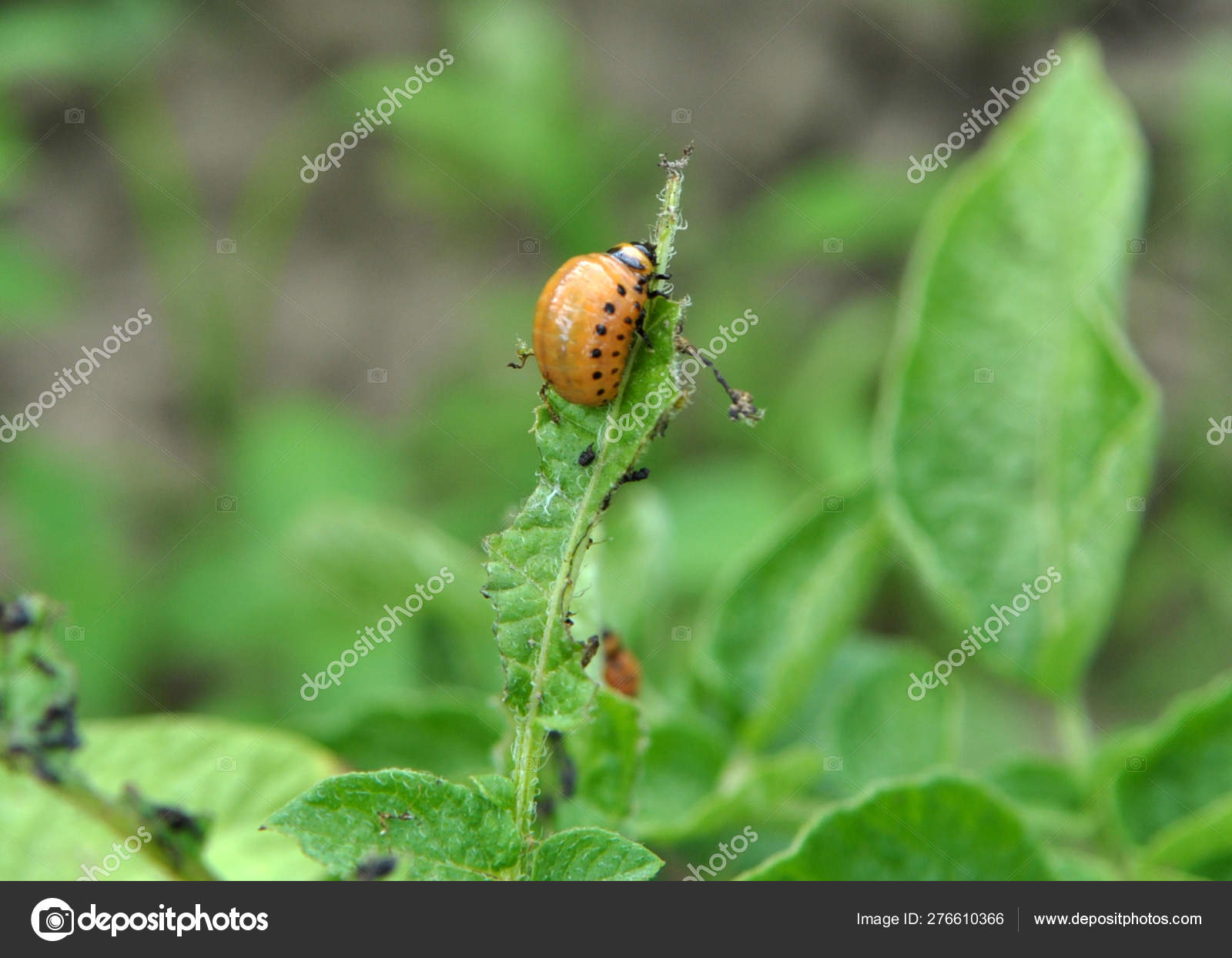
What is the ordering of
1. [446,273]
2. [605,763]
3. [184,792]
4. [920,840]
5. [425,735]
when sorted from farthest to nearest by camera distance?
[446,273]
[425,735]
[184,792]
[605,763]
[920,840]

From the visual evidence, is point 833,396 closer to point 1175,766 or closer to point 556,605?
point 1175,766

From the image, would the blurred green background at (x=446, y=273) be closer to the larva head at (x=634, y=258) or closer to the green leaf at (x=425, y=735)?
the larva head at (x=634, y=258)

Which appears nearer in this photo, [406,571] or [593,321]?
[593,321]

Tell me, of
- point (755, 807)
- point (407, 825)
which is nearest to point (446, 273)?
point (755, 807)

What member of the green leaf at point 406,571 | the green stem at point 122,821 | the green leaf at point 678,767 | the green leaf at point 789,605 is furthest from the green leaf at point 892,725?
the green stem at point 122,821

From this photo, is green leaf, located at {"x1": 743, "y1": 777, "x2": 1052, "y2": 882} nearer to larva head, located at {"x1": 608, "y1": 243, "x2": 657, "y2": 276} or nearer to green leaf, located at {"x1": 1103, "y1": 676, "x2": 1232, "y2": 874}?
green leaf, located at {"x1": 1103, "y1": 676, "x2": 1232, "y2": 874}

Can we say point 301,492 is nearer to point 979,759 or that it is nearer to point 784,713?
point 979,759
